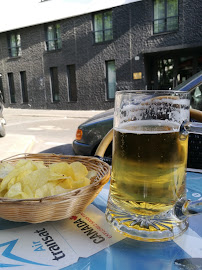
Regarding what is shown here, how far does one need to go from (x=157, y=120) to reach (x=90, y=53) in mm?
15734

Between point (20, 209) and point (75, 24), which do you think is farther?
point (75, 24)

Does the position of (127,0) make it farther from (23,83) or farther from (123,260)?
(123,260)

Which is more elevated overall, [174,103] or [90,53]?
[90,53]

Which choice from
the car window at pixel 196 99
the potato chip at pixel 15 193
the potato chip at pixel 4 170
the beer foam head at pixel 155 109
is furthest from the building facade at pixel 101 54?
the potato chip at pixel 15 193

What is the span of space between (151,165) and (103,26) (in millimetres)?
15855

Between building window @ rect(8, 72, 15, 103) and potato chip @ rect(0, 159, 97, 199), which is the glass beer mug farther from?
A: building window @ rect(8, 72, 15, 103)

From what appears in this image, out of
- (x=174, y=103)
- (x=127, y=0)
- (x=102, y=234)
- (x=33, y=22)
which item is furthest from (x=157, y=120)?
(x=33, y=22)

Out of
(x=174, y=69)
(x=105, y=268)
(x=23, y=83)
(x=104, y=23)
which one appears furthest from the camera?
(x=23, y=83)

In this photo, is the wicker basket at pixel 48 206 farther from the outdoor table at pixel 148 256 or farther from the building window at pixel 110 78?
the building window at pixel 110 78

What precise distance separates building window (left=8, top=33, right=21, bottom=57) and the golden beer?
2031 cm

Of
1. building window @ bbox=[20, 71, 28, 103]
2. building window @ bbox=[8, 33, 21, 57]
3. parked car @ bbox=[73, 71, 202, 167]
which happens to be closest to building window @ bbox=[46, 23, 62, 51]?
building window @ bbox=[8, 33, 21, 57]

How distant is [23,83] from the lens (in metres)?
19.5

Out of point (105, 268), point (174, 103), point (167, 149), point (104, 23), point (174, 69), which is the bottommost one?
point (105, 268)

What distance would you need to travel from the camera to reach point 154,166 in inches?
29.5
